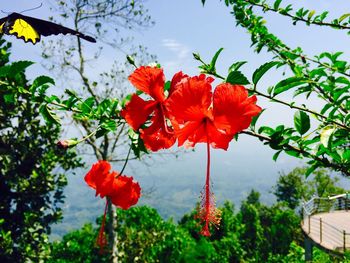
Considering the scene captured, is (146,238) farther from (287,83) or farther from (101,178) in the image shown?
(287,83)

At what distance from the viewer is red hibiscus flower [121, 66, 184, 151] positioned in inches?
30.9

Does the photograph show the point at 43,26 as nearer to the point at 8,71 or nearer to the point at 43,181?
the point at 8,71

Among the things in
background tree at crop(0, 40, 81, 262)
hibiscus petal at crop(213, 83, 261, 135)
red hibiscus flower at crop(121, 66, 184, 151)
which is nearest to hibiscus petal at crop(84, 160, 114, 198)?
red hibiscus flower at crop(121, 66, 184, 151)

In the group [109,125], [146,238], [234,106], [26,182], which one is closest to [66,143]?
[109,125]

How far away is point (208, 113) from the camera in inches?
28.0

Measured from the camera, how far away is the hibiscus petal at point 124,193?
3.95ft

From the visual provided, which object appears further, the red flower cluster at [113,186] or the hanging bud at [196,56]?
the hanging bud at [196,56]

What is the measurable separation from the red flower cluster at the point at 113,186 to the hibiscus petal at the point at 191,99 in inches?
22.6

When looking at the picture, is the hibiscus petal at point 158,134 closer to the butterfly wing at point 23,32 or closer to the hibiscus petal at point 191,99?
the hibiscus petal at point 191,99

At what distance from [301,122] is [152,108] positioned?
64cm

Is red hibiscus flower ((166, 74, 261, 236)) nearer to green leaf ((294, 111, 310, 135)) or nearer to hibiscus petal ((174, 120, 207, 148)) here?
hibiscus petal ((174, 120, 207, 148))

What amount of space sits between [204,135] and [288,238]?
75.0 feet

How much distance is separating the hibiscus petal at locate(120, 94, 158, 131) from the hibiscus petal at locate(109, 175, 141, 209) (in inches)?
17.6

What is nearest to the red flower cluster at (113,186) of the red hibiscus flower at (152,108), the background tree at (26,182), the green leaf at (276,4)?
the red hibiscus flower at (152,108)
